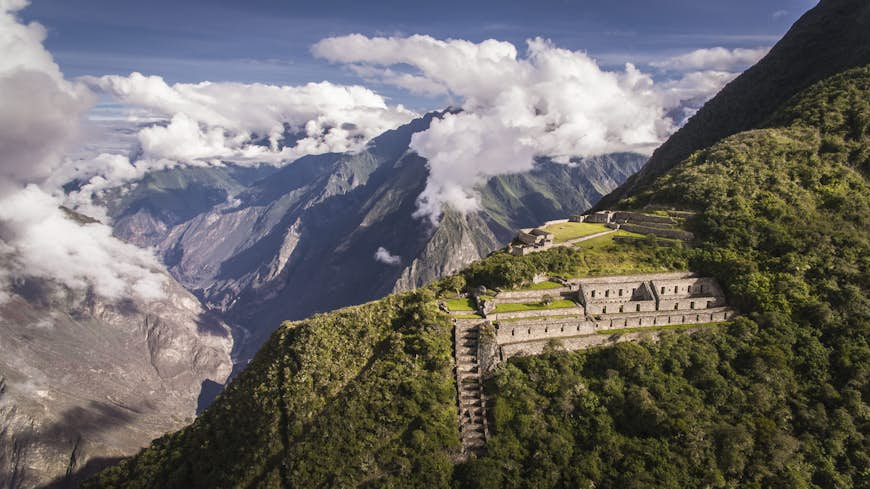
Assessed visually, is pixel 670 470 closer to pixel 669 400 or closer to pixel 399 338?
pixel 669 400

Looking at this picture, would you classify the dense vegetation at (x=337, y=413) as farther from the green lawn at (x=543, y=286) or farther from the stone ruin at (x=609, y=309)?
the green lawn at (x=543, y=286)

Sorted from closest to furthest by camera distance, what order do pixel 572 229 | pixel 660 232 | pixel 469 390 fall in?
pixel 469 390, pixel 660 232, pixel 572 229

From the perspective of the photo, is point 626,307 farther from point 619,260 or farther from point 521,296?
point 521,296

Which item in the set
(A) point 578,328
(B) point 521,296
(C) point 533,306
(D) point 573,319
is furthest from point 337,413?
(A) point 578,328

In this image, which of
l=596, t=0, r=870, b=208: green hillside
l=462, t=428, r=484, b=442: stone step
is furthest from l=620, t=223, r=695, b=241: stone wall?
l=596, t=0, r=870, b=208: green hillside

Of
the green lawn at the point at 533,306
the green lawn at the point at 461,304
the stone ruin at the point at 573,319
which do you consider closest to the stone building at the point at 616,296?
the stone ruin at the point at 573,319

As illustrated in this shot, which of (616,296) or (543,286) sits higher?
(543,286)

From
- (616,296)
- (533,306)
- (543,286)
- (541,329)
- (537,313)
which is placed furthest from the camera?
(616,296)

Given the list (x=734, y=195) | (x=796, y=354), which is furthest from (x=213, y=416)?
(x=734, y=195)
